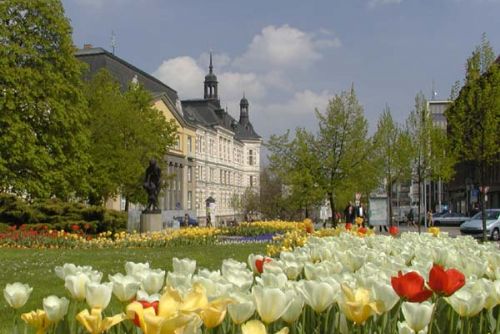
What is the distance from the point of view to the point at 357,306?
264cm

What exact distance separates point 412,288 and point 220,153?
3525 inches

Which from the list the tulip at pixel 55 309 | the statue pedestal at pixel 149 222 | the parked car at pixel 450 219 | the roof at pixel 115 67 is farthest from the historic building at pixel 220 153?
the tulip at pixel 55 309

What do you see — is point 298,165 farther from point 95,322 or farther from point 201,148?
point 201,148

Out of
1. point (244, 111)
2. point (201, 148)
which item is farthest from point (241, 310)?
point (244, 111)

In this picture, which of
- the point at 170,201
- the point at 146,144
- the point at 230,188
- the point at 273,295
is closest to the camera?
the point at 273,295

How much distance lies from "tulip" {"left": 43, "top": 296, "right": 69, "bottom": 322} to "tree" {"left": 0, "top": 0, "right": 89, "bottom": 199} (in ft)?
95.5

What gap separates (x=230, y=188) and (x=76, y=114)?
62.7 m

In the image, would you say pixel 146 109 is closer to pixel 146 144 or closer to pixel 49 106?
pixel 146 144

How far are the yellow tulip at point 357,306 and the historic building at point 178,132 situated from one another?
52966 millimetres

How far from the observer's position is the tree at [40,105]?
31297mm

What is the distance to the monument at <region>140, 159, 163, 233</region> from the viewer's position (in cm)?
2648

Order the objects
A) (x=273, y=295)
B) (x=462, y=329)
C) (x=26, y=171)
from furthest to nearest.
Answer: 1. (x=26, y=171)
2. (x=462, y=329)
3. (x=273, y=295)

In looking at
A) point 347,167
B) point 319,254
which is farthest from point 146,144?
point 319,254

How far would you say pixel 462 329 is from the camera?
2936mm
